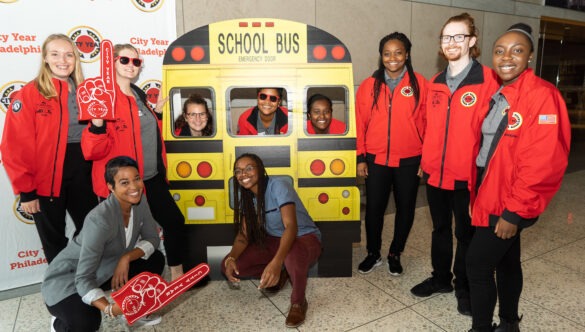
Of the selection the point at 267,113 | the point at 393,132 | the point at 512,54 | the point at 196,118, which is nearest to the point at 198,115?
the point at 196,118

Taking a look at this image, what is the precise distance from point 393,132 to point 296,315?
1477 millimetres

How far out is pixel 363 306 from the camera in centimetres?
288

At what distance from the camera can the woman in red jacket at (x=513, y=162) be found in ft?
6.21

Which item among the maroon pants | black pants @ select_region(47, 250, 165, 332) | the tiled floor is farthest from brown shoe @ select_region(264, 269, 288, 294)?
black pants @ select_region(47, 250, 165, 332)

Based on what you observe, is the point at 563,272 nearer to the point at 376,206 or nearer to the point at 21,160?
the point at 376,206

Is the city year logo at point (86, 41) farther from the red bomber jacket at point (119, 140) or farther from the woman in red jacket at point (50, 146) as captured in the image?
the red bomber jacket at point (119, 140)

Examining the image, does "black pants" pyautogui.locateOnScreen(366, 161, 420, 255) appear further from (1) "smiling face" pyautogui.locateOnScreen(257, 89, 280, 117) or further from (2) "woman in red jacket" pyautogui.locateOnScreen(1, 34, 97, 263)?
(2) "woman in red jacket" pyautogui.locateOnScreen(1, 34, 97, 263)

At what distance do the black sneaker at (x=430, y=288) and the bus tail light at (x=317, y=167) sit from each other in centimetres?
112

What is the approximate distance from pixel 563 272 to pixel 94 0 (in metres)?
4.45

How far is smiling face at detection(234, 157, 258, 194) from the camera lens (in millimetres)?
2734

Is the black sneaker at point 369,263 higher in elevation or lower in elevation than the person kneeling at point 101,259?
lower

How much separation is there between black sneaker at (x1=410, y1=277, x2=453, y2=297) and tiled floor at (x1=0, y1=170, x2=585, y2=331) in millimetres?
44

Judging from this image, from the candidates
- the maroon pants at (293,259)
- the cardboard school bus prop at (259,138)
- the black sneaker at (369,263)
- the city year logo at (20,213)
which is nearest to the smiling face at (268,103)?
the cardboard school bus prop at (259,138)

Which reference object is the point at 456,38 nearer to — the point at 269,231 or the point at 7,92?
the point at 269,231
